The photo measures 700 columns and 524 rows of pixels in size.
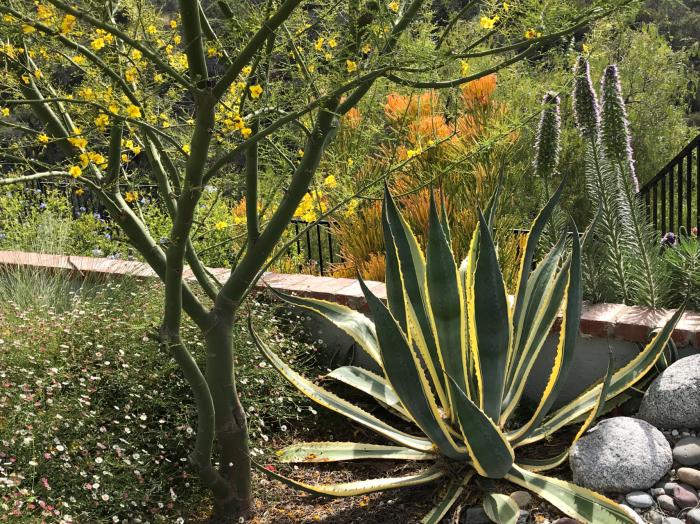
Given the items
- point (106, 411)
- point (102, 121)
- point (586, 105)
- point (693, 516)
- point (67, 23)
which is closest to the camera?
point (67, 23)

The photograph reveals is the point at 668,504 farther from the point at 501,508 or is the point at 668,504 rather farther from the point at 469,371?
the point at 469,371

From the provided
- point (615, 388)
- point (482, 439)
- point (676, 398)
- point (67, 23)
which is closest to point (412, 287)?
point (482, 439)

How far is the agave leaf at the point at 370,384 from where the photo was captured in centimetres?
346

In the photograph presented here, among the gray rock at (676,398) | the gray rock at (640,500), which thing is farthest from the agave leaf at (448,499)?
the gray rock at (676,398)

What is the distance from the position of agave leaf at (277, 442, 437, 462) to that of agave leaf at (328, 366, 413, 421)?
243mm

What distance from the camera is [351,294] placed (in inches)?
165

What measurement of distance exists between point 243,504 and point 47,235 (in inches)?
143

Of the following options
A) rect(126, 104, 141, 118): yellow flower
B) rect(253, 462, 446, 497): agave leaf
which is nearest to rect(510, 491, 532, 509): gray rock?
rect(253, 462, 446, 497): agave leaf

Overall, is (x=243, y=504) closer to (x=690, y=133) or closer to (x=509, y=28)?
(x=509, y=28)

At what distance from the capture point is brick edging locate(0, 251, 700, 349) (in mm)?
3510

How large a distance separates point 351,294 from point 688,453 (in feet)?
5.94

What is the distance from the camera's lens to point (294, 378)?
3.33m

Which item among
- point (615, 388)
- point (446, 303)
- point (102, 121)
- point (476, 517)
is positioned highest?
point (102, 121)

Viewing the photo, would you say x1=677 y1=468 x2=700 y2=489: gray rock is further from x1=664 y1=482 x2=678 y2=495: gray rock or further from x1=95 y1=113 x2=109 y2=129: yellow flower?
x1=95 y1=113 x2=109 y2=129: yellow flower
